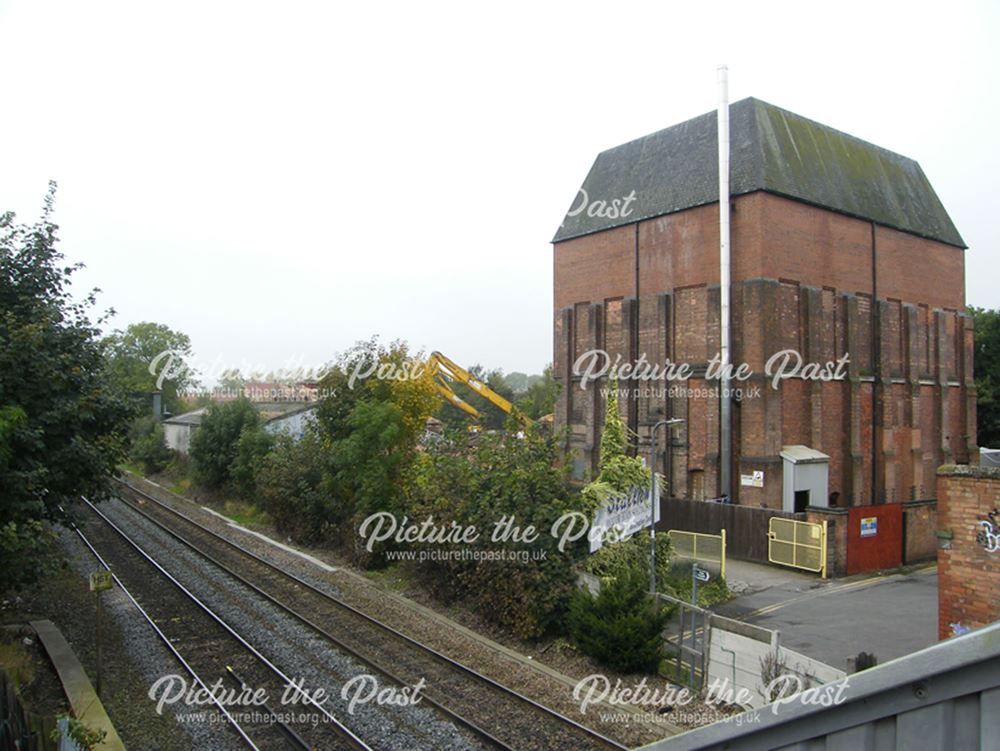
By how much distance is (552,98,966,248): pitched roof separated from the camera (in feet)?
87.1

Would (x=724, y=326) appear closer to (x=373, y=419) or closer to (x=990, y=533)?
(x=373, y=419)

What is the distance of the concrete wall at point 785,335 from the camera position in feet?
81.7

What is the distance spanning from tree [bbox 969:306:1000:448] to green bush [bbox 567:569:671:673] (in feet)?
126

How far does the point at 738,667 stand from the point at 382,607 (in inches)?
304

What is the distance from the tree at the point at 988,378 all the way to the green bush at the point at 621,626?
38.4 meters

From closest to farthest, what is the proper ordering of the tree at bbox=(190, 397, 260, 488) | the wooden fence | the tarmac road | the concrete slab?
the concrete slab → the tarmac road → the wooden fence → the tree at bbox=(190, 397, 260, 488)

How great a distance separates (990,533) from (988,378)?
3823 cm

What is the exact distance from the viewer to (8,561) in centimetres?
960

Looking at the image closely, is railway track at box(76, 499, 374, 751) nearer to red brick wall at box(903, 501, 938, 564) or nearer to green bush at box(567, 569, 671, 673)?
green bush at box(567, 569, 671, 673)

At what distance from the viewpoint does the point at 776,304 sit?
2492 cm

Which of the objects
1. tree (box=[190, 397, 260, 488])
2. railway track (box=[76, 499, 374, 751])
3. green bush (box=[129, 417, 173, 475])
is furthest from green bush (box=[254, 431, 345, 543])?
green bush (box=[129, 417, 173, 475])

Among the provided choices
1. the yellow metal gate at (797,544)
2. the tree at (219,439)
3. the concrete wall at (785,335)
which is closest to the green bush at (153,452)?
the tree at (219,439)

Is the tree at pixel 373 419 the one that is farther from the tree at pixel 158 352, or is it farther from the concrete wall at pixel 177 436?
the tree at pixel 158 352

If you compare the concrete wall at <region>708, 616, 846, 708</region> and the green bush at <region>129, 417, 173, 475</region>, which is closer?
the concrete wall at <region>708, 616, 846, 708</region>
